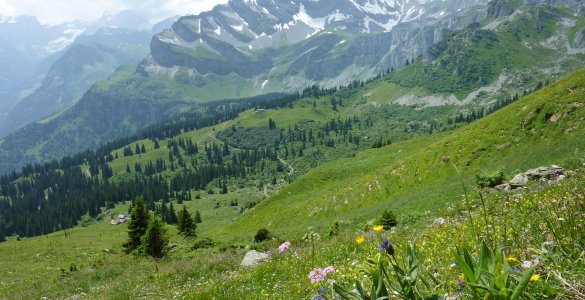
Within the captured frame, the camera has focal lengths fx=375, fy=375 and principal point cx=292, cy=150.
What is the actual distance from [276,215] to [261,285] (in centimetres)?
4573

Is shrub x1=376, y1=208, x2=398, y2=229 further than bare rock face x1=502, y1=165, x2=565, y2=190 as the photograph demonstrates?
Yes

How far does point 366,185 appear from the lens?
44.6 metres

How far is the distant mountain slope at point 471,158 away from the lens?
25781 millimetres

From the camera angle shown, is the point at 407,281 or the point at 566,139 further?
the point at 566,139

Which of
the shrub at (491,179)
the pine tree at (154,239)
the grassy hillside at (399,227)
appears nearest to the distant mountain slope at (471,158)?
the grassy hillside at (399,227)

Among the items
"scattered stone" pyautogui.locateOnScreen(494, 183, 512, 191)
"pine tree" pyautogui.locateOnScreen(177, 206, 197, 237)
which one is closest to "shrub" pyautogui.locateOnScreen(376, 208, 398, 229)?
"scattered stone" pyautogui.locateOnScreen(494, 183, 512, 191)

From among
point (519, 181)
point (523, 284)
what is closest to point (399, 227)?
point (519, 181)

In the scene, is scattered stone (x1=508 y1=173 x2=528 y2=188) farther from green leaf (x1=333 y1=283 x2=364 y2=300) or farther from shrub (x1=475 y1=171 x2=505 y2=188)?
green leaf (x1=333 y1=283 x2=364 y2=300)

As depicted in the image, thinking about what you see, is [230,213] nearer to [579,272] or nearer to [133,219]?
[133,219]

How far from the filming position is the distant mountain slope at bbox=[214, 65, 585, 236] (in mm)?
25781

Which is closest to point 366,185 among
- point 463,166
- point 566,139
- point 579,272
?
point 463,166

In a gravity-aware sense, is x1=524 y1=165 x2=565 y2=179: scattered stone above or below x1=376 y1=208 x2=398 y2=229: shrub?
above

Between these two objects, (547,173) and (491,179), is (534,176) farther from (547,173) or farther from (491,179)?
(491,179)

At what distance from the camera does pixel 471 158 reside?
3206cm
